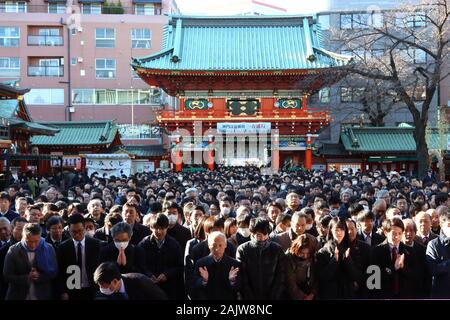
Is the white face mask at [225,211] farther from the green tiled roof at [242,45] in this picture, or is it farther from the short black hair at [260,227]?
Result: the green tiled roof at [242,45]

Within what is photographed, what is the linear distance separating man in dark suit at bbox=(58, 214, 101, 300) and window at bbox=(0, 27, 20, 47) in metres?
38.8

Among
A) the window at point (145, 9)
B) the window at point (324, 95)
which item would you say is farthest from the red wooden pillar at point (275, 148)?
the window at point (145, 9)

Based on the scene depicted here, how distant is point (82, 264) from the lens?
645 cm

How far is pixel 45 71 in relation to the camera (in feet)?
137

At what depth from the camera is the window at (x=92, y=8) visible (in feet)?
141

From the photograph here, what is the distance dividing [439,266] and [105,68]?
38.7 metres

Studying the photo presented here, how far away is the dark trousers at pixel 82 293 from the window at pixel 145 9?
3981cm

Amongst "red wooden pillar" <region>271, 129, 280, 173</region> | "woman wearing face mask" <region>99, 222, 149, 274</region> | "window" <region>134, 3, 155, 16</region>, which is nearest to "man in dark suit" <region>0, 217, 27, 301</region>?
"woman wearing face mask" <region>99, 222, 149, 274</region>

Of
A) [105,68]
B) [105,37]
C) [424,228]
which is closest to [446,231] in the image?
[424,228]

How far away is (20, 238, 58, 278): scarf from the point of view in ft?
19.7

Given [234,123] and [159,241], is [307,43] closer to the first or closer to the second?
[234,123]
